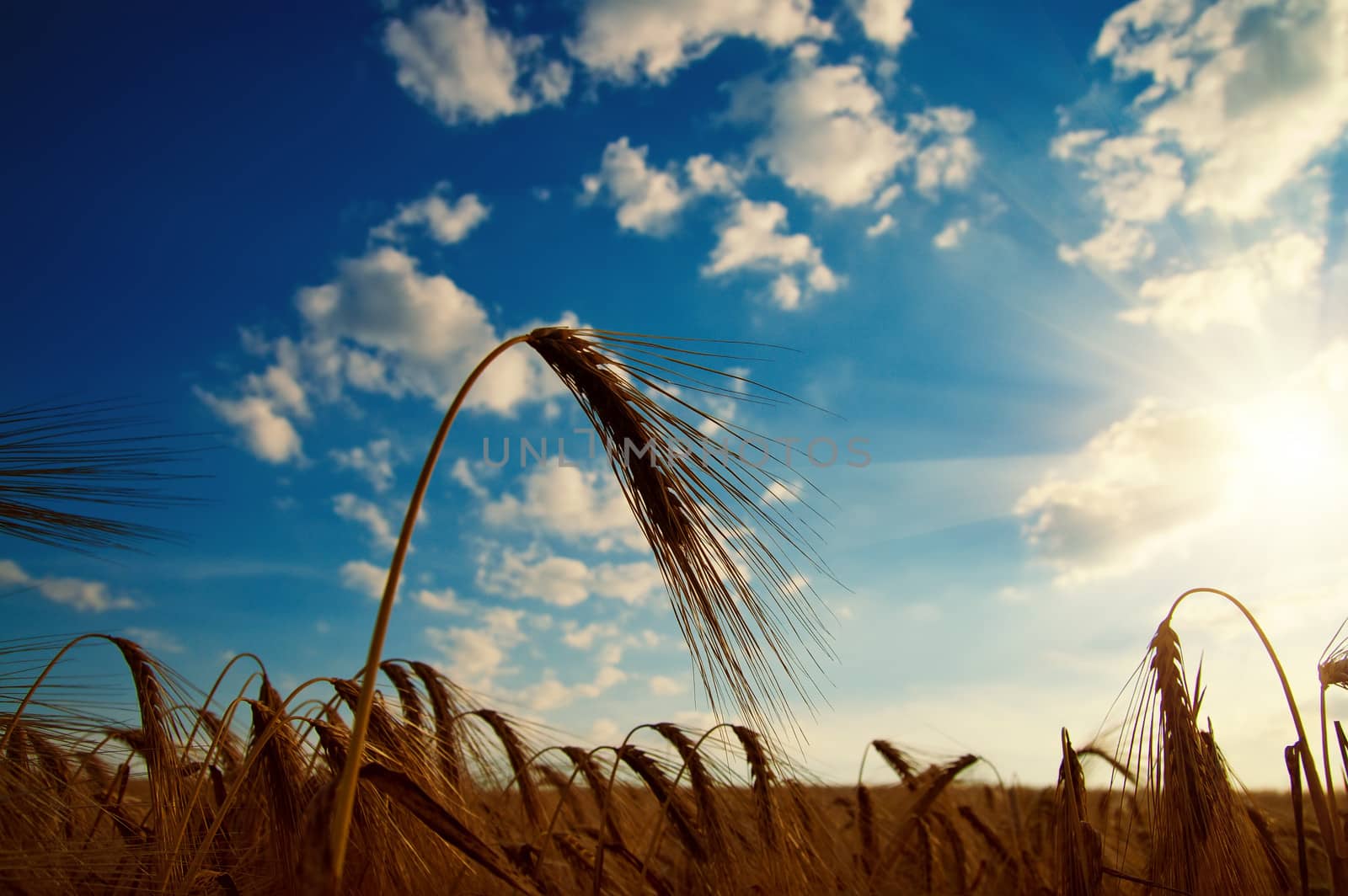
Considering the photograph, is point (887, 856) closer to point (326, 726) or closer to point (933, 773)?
point (933, 773)

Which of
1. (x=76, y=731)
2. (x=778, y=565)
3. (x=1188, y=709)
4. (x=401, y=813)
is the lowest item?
(x=401, y=813)

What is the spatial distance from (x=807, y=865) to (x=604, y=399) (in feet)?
8.76

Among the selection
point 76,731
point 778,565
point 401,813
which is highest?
point 778,565

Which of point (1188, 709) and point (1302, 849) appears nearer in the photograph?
point (1302, 849)

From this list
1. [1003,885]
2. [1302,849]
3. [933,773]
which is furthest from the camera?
[1003,885]

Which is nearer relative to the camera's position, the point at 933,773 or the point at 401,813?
the point at 401,813

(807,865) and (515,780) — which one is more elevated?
(515,780)

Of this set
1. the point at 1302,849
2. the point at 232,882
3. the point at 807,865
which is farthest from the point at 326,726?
the point at 1302,849

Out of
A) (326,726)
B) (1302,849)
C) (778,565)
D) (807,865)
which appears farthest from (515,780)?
(1302,849)

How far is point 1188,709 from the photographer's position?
8.97ft

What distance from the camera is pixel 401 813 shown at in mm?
2379

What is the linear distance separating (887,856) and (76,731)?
12.7ft

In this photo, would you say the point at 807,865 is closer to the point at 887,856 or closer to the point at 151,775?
the point at 887,856

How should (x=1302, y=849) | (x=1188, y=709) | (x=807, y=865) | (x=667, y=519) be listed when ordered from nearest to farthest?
(x=667, y=519), (x=1302, y=849), (x=1188, y=709), (x=807, y=865)
